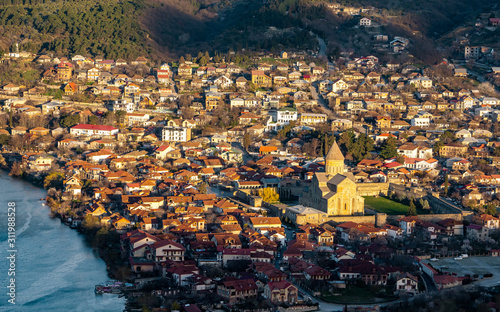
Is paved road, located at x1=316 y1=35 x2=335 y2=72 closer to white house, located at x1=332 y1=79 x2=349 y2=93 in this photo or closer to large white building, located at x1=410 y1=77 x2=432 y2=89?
white house, located at x1=332 y1=79 x2=349 y2=93

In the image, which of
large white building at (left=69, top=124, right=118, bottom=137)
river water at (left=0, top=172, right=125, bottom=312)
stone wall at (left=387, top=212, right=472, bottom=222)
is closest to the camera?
river water at (left=0, top=172, right=125, bottom=312)

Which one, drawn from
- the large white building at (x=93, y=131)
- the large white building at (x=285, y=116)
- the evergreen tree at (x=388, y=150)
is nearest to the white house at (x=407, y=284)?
the evergreen tree at (x=388, y=150)

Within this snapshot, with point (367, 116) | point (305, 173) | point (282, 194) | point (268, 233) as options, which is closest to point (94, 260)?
point (268, 233)

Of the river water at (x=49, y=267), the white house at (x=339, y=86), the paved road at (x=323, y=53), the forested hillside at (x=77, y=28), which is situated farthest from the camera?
the forested hillside at (x=77, y=28)

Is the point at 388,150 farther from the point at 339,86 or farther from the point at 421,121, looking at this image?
the point at 339,86

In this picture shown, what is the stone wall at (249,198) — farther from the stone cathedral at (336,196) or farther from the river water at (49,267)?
the river water at (49,267)

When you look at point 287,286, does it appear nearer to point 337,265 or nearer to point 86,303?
point 337,265

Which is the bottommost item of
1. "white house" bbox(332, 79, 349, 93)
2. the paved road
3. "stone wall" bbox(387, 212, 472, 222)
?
"stone wall" bbox(387, 212, 472, 222)

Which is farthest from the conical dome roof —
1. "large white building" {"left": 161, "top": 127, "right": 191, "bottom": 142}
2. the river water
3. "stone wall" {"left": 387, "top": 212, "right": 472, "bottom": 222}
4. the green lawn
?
"large white building" {"left": 161, "top": 127, "right": 191, "bottom": 142}
